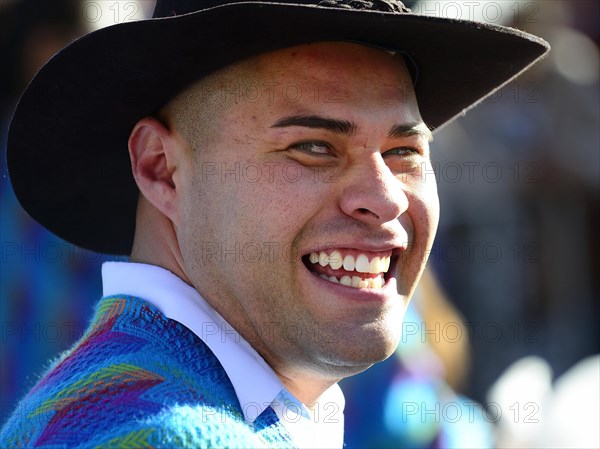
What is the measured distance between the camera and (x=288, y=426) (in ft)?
7.41

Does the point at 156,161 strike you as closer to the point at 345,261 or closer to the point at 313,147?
the point at 313,147

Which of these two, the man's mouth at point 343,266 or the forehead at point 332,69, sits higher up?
the forehead at point 332,69

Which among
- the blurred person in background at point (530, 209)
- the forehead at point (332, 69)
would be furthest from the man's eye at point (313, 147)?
the blurred person in background at point (530, 209)

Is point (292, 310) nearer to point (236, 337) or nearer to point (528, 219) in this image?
point (236, 337)

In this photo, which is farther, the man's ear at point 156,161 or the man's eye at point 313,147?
the man's ear at point 156,161

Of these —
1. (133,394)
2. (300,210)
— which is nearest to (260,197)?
(300,210)

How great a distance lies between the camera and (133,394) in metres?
1.84

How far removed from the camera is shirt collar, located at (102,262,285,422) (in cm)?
211

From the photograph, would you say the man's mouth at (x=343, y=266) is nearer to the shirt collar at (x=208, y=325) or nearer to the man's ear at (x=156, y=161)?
the shirt collar at (x=208, y=325)

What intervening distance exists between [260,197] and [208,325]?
1.08ft

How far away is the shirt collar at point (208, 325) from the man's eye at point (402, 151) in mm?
604

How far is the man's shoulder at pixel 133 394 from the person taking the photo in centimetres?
177

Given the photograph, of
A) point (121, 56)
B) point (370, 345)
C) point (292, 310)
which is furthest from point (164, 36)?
point (370, 345)

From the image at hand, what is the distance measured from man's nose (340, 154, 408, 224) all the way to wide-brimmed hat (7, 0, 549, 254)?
34 cm
